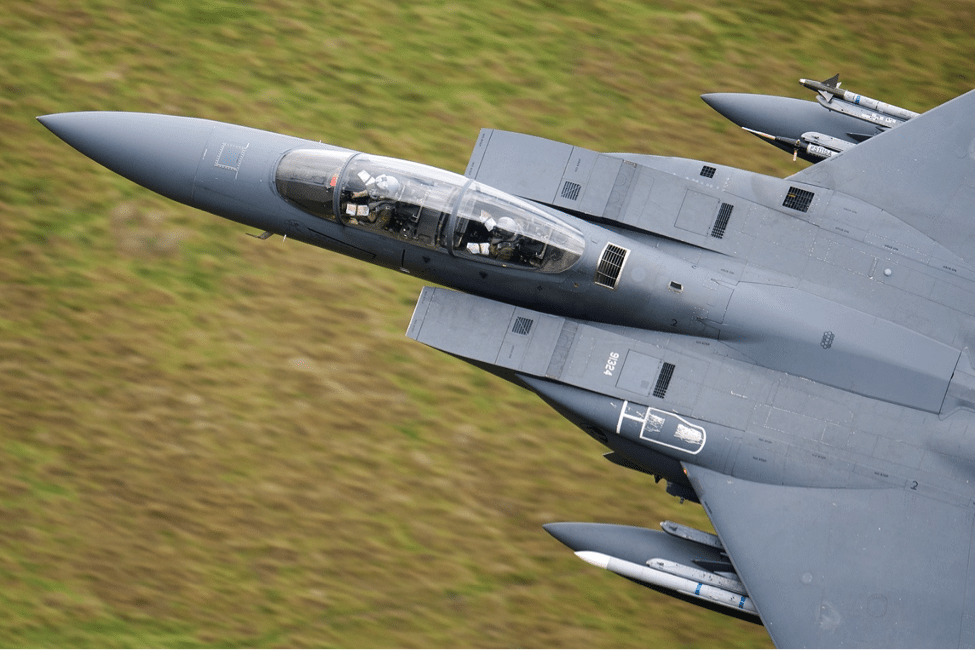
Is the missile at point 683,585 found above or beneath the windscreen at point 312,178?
beneath

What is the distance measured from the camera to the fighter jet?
8367mm

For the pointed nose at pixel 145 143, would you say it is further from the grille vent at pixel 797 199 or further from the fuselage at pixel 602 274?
the grille vent at pixel 797 199

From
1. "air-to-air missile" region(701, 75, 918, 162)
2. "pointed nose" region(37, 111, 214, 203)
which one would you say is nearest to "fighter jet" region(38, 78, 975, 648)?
"pointed nose" region(37, 111, 214, 203)

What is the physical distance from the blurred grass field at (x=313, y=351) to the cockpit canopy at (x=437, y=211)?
8.34 feet

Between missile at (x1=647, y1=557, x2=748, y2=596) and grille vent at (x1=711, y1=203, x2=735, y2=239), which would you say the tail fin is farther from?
missile at (x1=647, y1=557, x2=748, y2=596)

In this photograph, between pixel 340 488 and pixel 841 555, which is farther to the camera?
pixel 340 488

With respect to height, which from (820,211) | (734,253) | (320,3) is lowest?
(734,253)

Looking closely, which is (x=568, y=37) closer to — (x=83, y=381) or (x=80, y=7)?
(x=80, y=7)

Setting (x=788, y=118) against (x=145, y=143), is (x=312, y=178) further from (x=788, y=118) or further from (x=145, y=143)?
(x=788, y=118)

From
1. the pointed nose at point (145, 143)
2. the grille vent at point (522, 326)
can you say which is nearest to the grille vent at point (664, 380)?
the grille vent at point (522, 326)

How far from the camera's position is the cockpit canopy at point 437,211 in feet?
27.9

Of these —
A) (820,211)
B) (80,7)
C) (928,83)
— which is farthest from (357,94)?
(928,83)

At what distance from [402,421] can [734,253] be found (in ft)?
15.4

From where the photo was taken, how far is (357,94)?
11.6m
